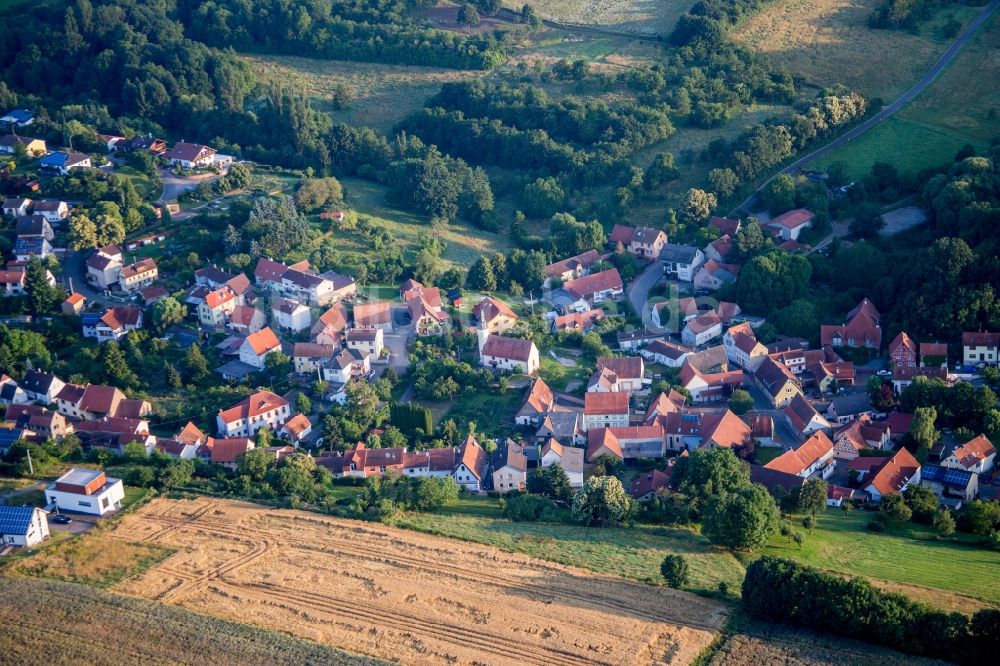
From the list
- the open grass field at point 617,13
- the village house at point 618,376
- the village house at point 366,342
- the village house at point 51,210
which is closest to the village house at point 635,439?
the village house at point 618,376

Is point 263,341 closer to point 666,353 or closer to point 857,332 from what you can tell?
point 666,353

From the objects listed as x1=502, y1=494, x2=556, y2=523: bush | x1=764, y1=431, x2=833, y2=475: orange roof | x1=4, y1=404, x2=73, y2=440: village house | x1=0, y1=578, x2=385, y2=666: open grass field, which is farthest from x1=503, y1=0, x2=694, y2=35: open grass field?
x1=0, y1=578, x2=385, y2=666: open grass field

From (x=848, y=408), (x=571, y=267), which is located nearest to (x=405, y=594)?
(x=848, y=408)

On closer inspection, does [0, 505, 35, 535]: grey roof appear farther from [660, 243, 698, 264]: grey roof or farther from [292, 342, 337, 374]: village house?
[660, 243, 698, 264]: grey roof

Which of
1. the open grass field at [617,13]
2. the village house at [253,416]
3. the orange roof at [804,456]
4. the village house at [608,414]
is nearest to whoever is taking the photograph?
the orange roof at [804,456]

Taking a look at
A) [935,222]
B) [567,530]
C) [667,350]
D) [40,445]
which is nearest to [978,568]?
[567,530]

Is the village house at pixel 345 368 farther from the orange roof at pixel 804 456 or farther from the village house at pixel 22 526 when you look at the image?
the orange roof at pixel 804 456
